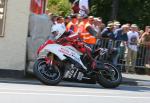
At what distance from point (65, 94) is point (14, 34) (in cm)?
415

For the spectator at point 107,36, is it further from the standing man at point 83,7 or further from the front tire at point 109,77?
the front tire at point 109,77

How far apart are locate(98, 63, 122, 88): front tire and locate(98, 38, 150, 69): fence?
4.50 meters

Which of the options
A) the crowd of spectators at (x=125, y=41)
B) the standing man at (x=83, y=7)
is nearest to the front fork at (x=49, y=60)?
the standing man at (x=83, y=7)

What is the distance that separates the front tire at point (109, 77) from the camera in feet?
53.9

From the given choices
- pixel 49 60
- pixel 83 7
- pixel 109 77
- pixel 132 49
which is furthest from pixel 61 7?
pixel 49 60

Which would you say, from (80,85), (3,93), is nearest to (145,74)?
(80,85)

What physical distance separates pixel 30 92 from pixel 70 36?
2.87m

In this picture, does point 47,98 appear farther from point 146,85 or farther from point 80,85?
point 146,85

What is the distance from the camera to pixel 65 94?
1382 centimetres

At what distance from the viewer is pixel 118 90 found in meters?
16.1

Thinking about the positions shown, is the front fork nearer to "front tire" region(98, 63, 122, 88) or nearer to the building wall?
"front tire" region(98, 63, 122, 88)

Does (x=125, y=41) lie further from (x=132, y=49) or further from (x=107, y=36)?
(x=107, y=36)

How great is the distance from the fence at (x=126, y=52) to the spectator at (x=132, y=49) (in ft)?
0.37

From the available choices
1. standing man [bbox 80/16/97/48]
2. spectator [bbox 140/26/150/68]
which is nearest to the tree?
spectator [bbox 140/26/150/68]
